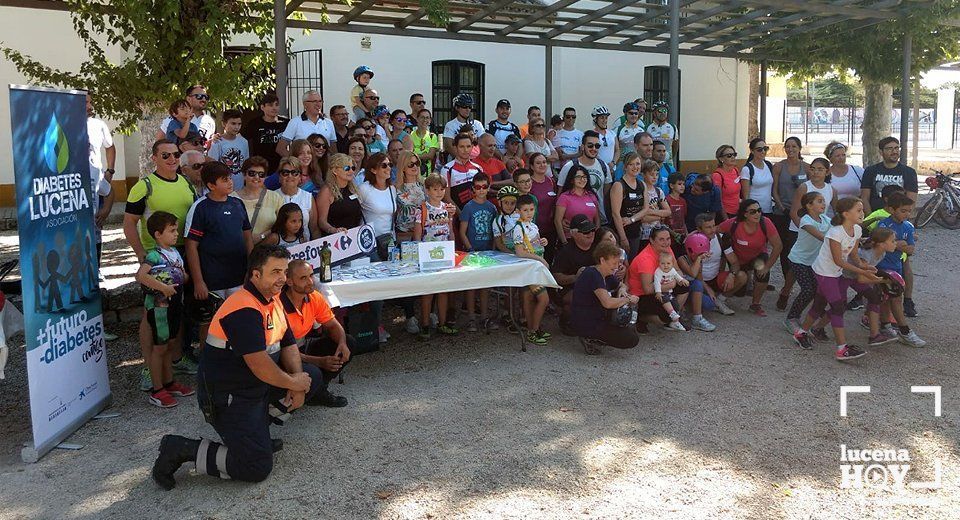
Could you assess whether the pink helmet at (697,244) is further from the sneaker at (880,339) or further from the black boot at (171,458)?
the black boot at (171,458)

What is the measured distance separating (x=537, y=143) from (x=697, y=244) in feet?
8.72

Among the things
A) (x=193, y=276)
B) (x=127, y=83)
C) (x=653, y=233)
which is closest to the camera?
(x=193, y=276)

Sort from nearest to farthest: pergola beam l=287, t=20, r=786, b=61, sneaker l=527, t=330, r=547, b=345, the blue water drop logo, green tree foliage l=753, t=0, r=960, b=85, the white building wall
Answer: the blue water drop logo → sneaker l=527, t=330, r=547, b=345 → pergola beam l=287, t=20, r=786, b=61 → the white building wall → green tree foliage l=753, t=0, r=960, b=85

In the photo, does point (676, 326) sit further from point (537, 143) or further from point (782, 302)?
point (537, 143)

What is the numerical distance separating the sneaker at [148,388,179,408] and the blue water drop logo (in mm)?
1601

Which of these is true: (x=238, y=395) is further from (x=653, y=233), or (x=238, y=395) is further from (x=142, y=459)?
(x=653, y=233)

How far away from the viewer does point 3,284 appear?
659 cm

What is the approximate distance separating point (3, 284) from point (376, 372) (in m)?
3.14

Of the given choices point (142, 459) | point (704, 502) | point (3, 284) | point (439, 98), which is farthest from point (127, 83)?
point (439, 98)

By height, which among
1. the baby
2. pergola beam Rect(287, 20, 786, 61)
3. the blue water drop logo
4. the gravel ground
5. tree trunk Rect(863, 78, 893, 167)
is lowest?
the gravel ground

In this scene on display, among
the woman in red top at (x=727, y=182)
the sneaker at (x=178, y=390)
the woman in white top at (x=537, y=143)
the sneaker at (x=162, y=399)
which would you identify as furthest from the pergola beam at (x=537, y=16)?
the sneaker at (x=162, y=399)

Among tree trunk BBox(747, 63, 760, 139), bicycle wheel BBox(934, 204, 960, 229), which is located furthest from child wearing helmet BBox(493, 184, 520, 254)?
tree trunk BBox(747, 63, 760, 139)

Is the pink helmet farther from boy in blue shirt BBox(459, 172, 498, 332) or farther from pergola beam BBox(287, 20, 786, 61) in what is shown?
pergola beam BBox(287, 20, 786, 61)

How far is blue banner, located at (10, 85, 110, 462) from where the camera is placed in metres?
4.59
